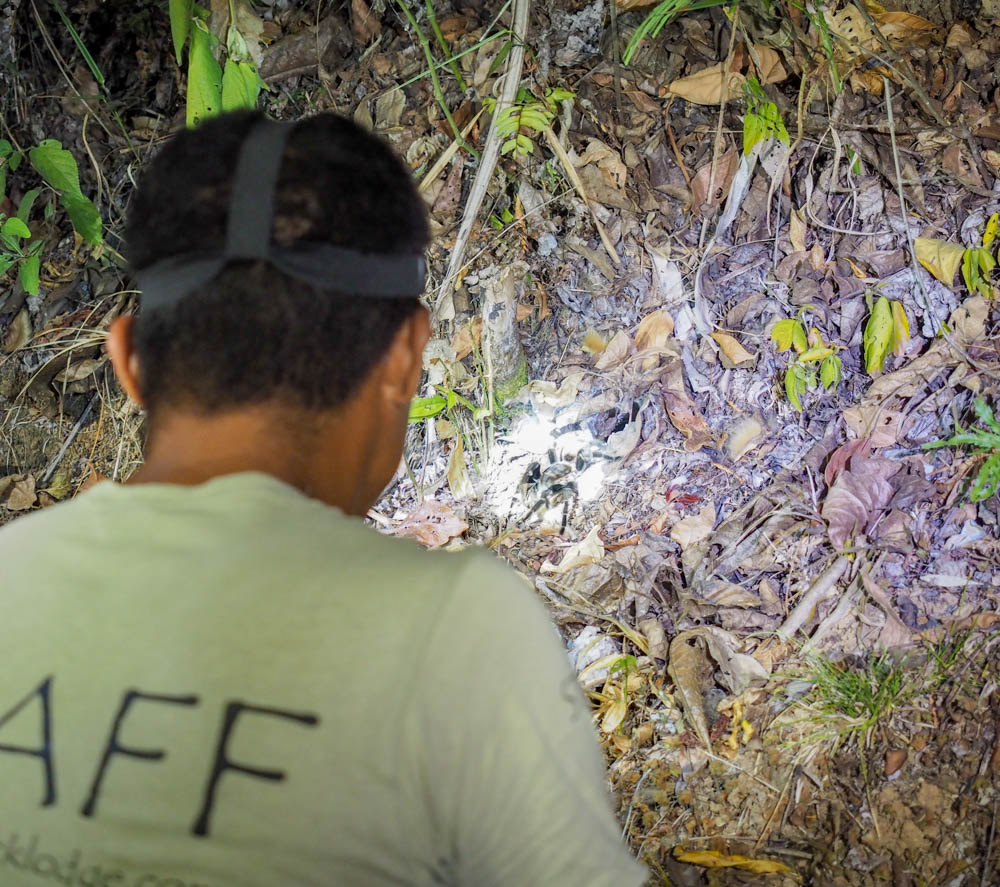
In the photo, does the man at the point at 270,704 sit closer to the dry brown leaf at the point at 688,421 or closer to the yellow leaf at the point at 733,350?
the dry brown leaf at the point at 688,421

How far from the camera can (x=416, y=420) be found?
3.01m

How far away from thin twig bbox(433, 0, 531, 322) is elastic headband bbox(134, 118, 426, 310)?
181cm

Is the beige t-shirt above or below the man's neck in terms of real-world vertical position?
below

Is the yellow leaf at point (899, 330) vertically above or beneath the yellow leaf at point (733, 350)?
above

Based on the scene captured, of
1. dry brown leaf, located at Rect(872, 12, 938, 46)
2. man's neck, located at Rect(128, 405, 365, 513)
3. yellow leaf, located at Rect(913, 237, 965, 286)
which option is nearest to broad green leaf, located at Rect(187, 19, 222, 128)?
man's neck, located at Rect(128, 405, 365, 513)

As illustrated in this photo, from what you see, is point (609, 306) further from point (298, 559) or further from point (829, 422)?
point (298, 559)

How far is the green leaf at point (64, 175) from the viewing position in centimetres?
276

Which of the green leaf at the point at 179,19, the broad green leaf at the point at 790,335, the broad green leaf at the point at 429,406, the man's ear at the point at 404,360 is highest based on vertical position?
the green leaf at the point at 179,19

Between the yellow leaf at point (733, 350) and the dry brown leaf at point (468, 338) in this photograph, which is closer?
the yellow leaf at point (733, 350)

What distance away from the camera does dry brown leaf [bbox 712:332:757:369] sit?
2.72m

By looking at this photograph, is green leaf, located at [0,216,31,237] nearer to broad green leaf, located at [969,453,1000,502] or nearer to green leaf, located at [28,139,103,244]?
green leaf, located at [28,139,103,244]

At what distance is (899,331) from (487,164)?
1.42 metres

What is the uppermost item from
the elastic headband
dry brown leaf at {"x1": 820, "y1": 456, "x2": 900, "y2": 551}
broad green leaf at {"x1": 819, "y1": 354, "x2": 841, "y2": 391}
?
the elastic headband

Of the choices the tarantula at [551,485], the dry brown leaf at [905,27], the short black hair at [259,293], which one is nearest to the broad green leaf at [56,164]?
the tarantula at [551,485]
